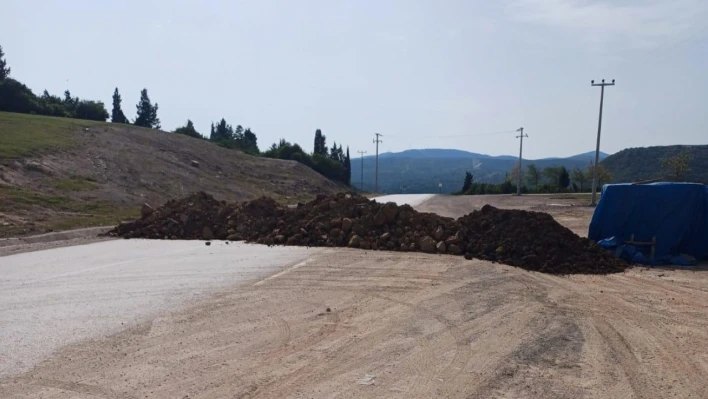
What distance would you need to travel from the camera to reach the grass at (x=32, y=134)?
2923cm

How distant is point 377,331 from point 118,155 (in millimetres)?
34351

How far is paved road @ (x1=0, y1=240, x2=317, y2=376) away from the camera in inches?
280

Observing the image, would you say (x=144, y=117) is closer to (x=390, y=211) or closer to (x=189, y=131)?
(x=189, y=131)

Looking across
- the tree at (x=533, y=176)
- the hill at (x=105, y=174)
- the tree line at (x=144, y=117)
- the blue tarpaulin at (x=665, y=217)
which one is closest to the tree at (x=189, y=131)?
the tree line at (x=144, y=117)

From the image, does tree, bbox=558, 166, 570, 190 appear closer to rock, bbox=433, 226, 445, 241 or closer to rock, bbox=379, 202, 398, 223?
rock, bbox=379, 202, 398, 223

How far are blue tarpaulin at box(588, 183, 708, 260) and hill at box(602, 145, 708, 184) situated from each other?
259ft

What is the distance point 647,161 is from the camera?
98.9m

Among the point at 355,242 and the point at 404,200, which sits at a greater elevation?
the point at 355,242

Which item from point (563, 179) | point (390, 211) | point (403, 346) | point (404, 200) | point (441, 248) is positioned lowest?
point (404, 200)

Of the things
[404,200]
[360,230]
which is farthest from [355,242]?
[404,200]

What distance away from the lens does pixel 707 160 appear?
297ft

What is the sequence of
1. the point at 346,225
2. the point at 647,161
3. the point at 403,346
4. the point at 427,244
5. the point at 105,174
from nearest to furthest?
the point at 403,346 < the point at 427,244 < the point at 346,225 < the point at 105,174 < the point at 647,161

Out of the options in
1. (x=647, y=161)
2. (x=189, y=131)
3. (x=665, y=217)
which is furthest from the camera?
(x=647, y=161)

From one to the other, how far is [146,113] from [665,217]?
84.9 metres
